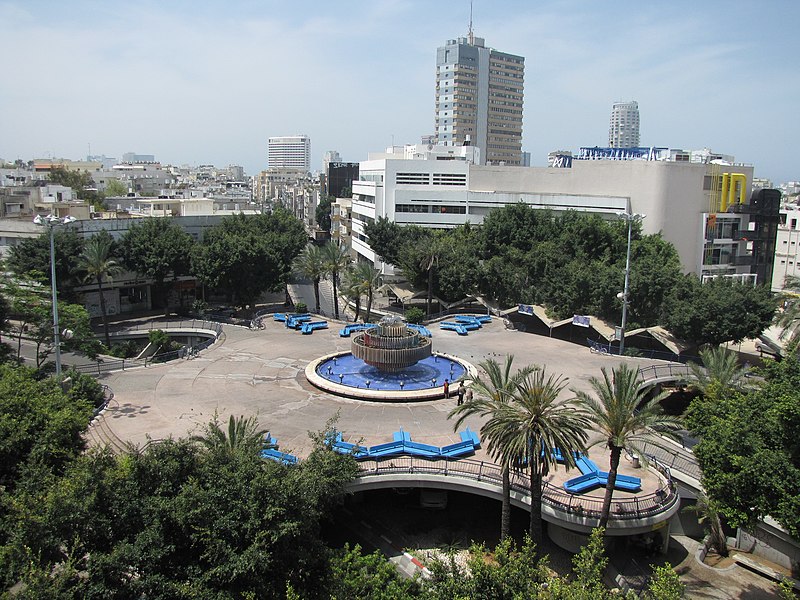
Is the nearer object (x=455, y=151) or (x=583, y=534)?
(x=583, y=534)

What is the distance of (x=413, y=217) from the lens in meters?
74.1

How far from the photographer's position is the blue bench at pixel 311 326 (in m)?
47.3

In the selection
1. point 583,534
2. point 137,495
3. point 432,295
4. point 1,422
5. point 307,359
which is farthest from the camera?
point 432,295

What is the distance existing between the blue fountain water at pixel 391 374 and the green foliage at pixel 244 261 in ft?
56.8

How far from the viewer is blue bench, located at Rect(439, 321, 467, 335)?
48.1 m

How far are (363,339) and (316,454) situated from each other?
50.4 feet

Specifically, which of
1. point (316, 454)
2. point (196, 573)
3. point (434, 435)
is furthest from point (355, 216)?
point (196, 573)

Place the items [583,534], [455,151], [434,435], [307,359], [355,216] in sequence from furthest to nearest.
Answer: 1. [455,151]
2. [355,216]
3. [307,359]
4. [434,435]
5. [583,534]

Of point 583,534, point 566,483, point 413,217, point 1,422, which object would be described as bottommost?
point 583,534

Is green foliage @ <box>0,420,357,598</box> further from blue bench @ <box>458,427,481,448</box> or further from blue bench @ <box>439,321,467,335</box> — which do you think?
blue bench @ <box>439,321,467,335</box>

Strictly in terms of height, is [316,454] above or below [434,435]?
above

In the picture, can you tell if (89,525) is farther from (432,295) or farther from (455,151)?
(455,151)

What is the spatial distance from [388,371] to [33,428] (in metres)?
18.9

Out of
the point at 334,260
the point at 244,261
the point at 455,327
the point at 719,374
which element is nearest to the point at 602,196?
the point at 455,327
